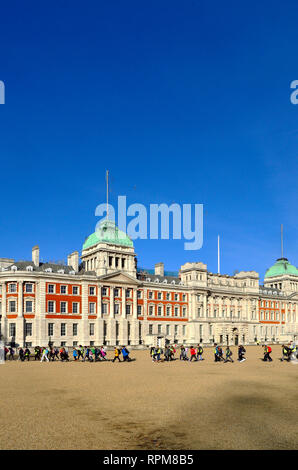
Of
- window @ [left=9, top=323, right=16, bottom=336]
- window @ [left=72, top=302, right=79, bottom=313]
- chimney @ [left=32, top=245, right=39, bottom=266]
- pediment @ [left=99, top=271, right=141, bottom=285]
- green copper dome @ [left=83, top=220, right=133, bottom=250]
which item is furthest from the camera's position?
green copper dome @ [left=83, top=220, right=133, bottom=250]

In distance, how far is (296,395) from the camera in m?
24.9

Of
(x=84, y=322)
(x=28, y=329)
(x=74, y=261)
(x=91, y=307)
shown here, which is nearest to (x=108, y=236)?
(x=74, y=261)

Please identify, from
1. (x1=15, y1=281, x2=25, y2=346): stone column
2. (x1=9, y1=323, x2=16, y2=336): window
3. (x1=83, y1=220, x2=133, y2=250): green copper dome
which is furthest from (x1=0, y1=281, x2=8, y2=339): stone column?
(x1=83, y1=220, x2=133, y2=250): green copper dome

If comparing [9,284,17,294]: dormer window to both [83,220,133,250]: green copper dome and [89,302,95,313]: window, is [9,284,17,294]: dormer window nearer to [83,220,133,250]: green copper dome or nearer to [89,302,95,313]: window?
[89,302,95,313]: window

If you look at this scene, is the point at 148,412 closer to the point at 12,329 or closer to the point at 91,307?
the point at 12,329

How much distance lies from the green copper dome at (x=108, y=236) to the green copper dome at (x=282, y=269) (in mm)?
60938

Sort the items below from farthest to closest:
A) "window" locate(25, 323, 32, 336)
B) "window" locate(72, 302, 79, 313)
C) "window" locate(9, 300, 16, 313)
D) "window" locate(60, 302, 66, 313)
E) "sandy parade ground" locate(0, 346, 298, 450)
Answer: "window" locate(72, 302, 79, 313)
"window" locate(60, 302, 66, 313)
"window" locate(9, 300, 16, 313)
"window" locate(25, 323, 32, 336)
"sandy parade ground" locate(0, 346, 298, 450)

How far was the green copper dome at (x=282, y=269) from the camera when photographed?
13388 centimetres

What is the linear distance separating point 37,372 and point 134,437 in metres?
24.1

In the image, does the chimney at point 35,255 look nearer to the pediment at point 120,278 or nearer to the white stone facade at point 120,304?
the white stone facade at point 120,304

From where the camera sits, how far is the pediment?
282 ft

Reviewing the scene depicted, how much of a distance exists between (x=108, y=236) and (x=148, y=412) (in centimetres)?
7102

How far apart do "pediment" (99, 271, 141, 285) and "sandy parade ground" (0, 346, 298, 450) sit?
170 feet

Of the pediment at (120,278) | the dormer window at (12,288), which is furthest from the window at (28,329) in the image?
the pediment at (120,278)
